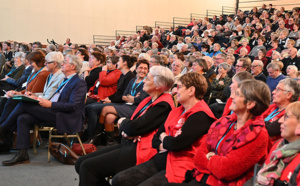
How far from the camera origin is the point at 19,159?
4.00 meters

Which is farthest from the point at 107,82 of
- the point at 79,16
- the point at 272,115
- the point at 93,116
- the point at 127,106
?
the point at 79,16

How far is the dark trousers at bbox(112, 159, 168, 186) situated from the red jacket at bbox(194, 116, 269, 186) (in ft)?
1.36

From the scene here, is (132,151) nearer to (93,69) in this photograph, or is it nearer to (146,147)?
(146,147)

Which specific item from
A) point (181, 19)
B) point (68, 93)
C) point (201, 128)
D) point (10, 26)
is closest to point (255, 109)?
point (201, 128)

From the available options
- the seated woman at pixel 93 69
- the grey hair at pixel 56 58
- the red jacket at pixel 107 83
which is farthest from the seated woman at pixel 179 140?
the seated woman at pixel 93 69

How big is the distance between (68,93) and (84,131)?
1.07 meters

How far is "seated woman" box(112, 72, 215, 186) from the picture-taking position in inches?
90.0

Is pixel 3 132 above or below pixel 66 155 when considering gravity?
above

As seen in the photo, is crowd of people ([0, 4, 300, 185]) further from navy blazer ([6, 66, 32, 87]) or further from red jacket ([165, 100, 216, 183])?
navy blazer ([6, 66, 32, 87])

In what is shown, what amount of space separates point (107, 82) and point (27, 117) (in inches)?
60.0

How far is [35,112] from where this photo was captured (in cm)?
408

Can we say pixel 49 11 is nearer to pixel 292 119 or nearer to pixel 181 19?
pixel 181 19

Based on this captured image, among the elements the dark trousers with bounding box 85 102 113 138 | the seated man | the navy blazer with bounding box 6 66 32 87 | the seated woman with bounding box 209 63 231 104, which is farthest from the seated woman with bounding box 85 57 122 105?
the seated woman with bounding box 209 63 231 104

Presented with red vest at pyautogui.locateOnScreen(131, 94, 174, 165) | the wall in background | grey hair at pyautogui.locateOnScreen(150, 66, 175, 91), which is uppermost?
the wall in background
